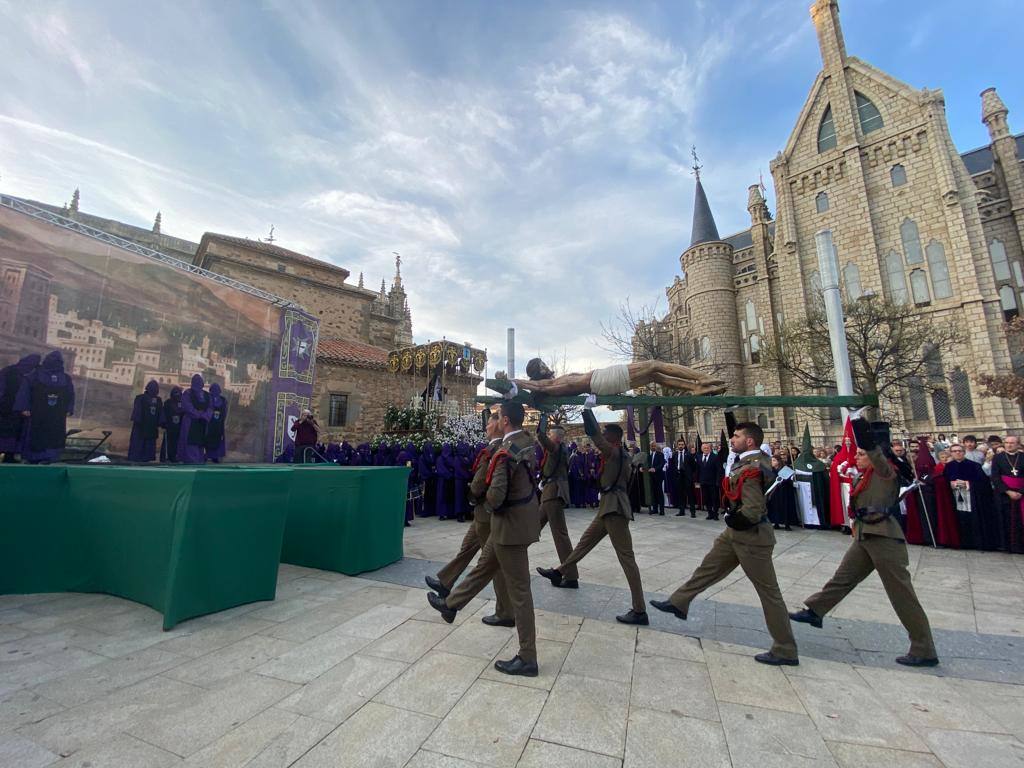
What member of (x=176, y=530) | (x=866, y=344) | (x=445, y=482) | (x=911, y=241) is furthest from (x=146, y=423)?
(x=911, y=241)

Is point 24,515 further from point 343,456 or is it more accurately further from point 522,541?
point 343,456

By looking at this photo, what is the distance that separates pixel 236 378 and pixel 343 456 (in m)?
4.19

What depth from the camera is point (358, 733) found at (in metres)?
2.57

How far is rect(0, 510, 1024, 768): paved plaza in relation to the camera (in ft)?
8.00

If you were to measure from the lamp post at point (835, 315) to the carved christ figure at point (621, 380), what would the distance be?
64.0 inches

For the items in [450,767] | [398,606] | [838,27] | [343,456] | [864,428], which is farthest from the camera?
[838,27]

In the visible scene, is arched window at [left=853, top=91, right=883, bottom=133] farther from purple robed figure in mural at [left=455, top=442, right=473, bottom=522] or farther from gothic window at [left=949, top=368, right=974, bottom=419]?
purple robed figure in mural at [left=455, top=442, right=473, bottom=522]

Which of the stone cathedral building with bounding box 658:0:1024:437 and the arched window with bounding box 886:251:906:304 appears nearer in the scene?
the stone cathedral building with bounding box 658:0:1024:437

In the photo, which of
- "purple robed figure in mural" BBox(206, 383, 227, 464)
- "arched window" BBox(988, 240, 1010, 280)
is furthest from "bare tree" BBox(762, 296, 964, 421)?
"purple robed figure in mural" BBox(206, 383, 227, 464)

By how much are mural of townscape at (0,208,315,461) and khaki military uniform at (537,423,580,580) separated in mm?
10682

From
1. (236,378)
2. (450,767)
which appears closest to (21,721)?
(450,767)

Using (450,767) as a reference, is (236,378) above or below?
above

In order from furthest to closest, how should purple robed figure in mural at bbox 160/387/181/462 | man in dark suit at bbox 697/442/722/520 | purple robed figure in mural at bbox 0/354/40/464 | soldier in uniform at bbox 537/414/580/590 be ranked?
man in dark suit at bbox 697/442/722/520, purple robed figure in mural at bbox 160/387/181/462, purple robed figure in mural at bbox 0/354/40/464, soldier in uniform at bbox 537/414/580/590

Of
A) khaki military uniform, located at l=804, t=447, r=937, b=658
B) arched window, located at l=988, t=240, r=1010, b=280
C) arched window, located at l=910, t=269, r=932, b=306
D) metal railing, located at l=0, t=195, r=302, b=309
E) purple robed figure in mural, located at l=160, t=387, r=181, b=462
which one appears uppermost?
arched window, located at l=988, t=240, r=1010, b=280
